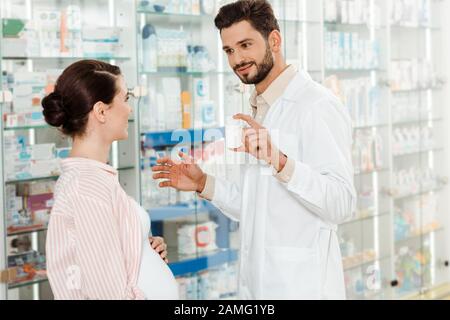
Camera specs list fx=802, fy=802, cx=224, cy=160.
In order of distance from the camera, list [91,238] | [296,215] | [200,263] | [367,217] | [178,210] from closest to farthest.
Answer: [91,238] < [296,215] < [178,210] < [200,263] < [367,217]

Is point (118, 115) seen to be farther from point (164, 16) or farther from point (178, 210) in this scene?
point (164, 16)

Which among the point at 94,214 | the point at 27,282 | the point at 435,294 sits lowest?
the point at 435,294

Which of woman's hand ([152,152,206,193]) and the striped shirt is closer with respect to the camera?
the striped shirt

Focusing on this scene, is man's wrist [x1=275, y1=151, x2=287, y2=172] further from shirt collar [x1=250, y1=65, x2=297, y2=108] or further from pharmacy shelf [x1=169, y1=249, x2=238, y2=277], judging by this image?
pharmacy shelf [x1=169, y1=249, x2=238, y2=277]

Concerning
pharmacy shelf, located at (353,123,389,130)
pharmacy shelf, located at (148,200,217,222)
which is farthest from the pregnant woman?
pharmacy shelf, located at (353,123,389,130)

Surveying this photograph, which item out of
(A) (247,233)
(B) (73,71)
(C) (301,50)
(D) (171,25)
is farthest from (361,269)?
(B) (73,71)

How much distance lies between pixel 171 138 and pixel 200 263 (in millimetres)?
683

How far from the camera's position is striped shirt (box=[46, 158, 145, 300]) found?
6.32 feet

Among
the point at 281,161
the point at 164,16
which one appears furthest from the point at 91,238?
the point at 164,16

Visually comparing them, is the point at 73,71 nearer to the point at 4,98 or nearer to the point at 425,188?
the point at 4,98

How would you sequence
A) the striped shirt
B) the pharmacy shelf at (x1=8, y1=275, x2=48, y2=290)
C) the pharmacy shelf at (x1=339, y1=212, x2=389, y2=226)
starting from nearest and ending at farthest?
the striped shirt, the pharmacy shelf at (x1=8, y1=275, x2=48, y2=290), the pharmacy shelf at (x1=339, y1=212, x2=389, y2=226)

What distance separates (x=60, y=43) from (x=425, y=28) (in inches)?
109

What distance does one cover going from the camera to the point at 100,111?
206 centimetres

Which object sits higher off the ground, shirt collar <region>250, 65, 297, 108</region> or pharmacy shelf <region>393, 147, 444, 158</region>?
shirt collar <region>250, 65, 297, 108</region>
